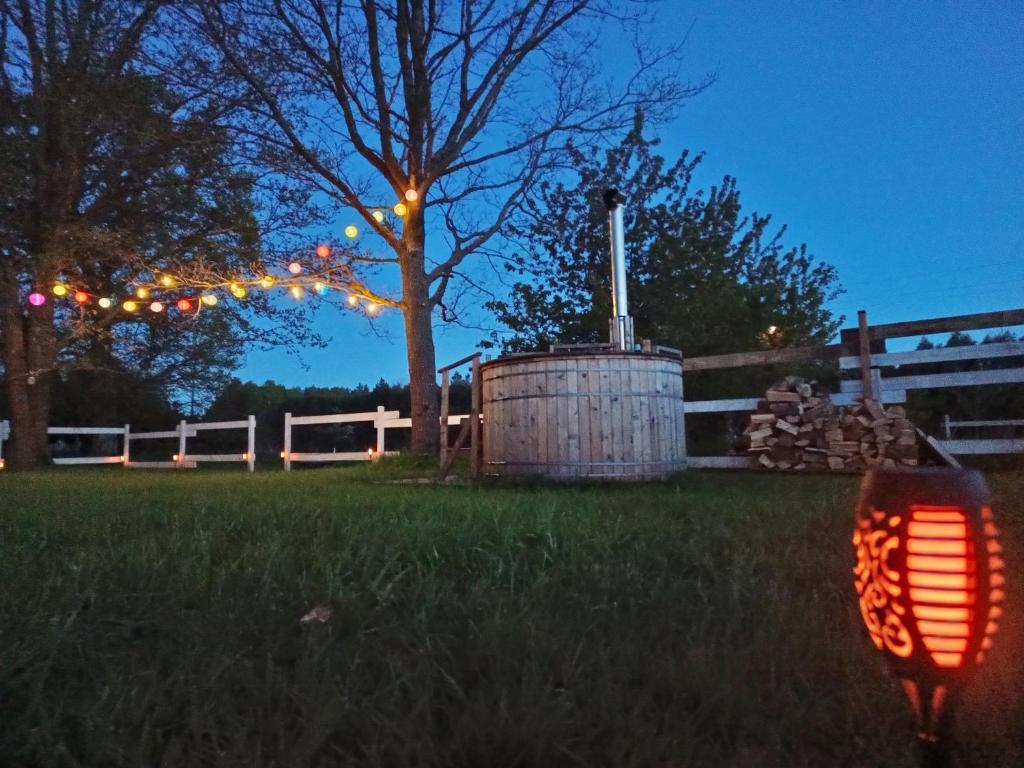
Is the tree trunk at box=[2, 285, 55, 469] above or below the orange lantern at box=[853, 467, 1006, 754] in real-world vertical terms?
above

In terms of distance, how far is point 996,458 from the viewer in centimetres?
807

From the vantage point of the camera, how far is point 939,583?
1109mm

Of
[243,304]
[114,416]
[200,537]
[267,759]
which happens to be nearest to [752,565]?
[267,759]

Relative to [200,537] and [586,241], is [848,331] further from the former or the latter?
[586,241]

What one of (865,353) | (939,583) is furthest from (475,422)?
(939,583)

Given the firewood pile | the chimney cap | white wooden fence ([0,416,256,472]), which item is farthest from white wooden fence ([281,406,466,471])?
the firewood pile

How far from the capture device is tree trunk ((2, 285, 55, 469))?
1636cm

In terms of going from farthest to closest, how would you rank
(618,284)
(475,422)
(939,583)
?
(618,284) < (475,422) < (939,583)

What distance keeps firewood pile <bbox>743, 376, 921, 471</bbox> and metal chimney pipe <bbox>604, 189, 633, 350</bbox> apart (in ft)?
6.07

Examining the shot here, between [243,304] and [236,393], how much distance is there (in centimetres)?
1151

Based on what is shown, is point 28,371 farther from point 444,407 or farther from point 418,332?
point 444,407

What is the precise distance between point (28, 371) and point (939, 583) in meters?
19.0

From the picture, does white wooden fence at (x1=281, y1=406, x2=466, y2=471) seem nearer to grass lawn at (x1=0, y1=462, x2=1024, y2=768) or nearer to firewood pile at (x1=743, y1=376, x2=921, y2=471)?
firewood pile at (x1=743, y1=376, x2=921, y2=471)

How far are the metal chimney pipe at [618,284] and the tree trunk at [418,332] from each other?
3.85 metres
